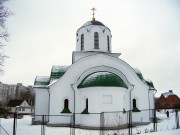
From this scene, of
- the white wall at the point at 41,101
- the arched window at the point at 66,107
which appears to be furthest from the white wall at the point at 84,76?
the white wall at the point at 41,101

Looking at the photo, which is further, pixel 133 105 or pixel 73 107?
pixel 133 105

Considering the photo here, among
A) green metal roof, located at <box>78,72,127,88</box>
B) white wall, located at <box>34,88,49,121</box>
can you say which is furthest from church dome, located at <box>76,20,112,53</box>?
white wall, located at <box>34,88,49,121</box>

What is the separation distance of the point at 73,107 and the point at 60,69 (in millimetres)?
4338

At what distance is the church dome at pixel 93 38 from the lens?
20828mm

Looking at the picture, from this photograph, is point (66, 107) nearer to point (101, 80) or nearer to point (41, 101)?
point (41, 101)

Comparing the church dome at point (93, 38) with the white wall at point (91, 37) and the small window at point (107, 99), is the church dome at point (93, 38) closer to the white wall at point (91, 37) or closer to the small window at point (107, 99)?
the white wall at point (91, 37)

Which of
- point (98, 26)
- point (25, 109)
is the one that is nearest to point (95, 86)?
point (98, 26)

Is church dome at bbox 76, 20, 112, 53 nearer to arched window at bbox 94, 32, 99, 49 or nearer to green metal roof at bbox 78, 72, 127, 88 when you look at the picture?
arched window at bbox 94, 32, 99, 49

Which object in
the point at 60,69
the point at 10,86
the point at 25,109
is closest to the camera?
the point at 60,69

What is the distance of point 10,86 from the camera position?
129500 millimetres

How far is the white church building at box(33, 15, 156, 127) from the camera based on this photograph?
51.9 ft

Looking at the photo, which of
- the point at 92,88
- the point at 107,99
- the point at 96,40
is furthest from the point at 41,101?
the point at 96,40

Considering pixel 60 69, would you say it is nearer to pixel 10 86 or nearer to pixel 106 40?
pixel 106 40

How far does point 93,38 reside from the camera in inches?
829
